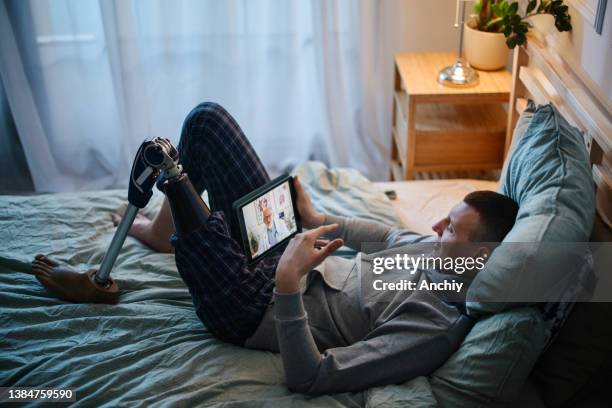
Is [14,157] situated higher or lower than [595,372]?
lower

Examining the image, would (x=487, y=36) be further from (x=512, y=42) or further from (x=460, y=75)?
(x=512, y=42)

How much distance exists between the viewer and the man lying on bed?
137 centimetres

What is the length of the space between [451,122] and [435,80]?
0.15 meters

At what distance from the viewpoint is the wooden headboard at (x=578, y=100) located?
5.13 feet

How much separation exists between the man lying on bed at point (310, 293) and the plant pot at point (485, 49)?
966 millimetres

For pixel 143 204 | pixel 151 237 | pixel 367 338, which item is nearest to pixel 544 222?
pixel 367 338

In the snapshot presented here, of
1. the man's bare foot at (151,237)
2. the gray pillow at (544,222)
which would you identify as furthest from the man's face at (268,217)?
the gray pillow at (544,222)

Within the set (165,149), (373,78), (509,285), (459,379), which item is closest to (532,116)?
(509,285)

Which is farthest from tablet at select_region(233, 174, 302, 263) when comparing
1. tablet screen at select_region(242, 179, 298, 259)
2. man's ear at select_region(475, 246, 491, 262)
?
man's ear at select_region(475, 246, 491, 262)

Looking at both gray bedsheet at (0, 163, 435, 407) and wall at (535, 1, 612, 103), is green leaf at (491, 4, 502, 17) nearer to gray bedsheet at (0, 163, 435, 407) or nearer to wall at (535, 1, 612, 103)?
wall at (535, 1, 612, 103)

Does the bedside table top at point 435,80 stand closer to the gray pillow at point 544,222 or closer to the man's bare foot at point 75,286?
the gray pillow at point 544,222

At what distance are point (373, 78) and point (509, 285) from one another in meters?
1.67

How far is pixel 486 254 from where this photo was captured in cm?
143

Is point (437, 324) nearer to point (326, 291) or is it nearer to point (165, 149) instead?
point (326, 291)
